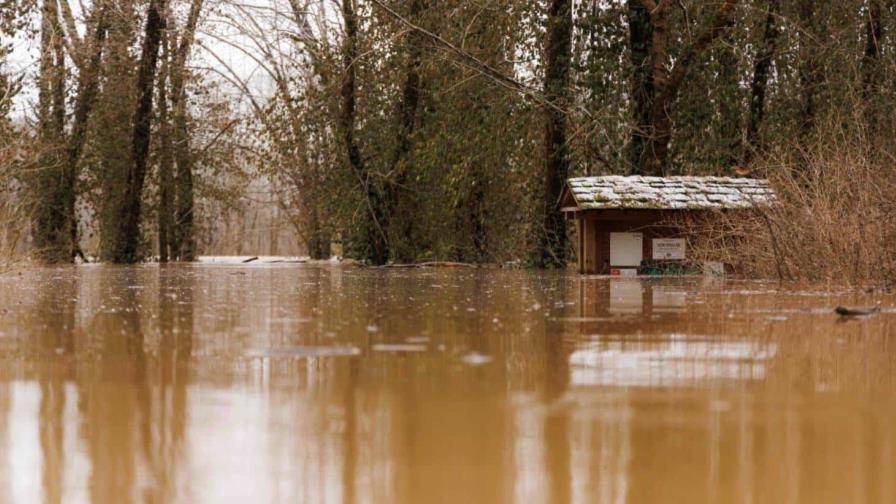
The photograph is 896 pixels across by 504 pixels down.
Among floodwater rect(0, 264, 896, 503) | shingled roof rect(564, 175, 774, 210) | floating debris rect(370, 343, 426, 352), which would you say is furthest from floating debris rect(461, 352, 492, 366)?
shingled roof rect(564, 175, 774, 210)

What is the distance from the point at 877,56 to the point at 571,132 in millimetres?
5828

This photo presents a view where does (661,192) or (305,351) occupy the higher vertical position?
(661,192)

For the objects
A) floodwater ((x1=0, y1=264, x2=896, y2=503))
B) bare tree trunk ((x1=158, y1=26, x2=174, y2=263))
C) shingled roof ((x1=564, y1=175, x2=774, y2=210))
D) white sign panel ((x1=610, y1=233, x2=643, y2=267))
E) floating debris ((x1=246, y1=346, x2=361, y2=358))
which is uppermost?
bare tree trunk ((x1=158, y1=26, x2=174, y2=263))

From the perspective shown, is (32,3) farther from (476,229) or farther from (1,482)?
(1,482)

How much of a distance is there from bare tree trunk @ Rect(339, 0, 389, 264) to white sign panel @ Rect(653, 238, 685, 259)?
8373 mm

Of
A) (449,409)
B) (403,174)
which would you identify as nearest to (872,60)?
(403,174)

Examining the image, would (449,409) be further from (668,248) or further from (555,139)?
(555,139)

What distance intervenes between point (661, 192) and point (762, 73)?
6.62 meters

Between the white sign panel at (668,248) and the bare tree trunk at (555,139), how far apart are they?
352 cm

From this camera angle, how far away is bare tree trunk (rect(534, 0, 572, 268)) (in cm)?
2181

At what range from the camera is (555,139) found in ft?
74.4

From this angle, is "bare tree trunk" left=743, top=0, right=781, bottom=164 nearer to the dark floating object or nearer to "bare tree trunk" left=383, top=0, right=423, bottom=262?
"bare tree trunk" left=383, top=0, right=423, bottom=262

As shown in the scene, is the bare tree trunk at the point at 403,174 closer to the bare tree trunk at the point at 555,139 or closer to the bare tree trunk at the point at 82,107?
the bare tree trunk at the point at 555,139

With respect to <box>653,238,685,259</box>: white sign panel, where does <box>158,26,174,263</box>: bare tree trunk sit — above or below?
above
